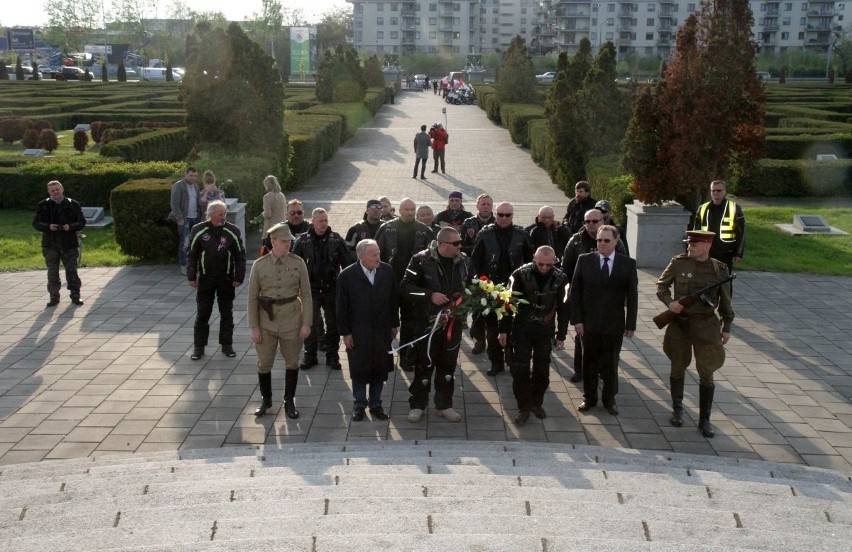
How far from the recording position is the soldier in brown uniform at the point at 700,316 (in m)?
6.96

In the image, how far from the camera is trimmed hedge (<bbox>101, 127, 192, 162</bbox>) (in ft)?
68.4

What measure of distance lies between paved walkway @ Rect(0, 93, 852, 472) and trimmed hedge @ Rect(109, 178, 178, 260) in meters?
0.77

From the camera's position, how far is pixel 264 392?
7336mm

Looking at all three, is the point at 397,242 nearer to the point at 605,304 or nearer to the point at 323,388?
the point at 323,388

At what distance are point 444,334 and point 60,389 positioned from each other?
12.2ft

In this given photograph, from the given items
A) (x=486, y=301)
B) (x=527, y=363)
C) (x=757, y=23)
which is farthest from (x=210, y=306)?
(x=757, y=23)

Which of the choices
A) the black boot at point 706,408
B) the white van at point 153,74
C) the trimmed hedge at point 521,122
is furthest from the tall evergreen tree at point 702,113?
the white van at point 153,74

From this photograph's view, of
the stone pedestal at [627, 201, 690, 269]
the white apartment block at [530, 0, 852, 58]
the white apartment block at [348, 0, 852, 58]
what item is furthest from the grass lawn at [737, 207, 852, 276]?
the white apartment block at [530, 0, 852, 58]

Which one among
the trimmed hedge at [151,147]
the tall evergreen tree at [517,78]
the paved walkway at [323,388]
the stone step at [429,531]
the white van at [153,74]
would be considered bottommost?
the paved walkway at [323,388]

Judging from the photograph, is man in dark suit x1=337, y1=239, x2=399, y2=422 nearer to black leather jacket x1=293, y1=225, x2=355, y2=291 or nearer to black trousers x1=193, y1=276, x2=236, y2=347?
black leather jacket x1=293, y1=225, x2=355, y2=291

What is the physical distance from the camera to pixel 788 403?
306 inches

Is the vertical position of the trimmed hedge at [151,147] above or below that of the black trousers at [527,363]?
above

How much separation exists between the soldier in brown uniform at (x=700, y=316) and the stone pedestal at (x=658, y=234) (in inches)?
241

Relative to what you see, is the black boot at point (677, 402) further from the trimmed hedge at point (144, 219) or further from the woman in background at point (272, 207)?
the trimmed hedge at point (144, 219)
